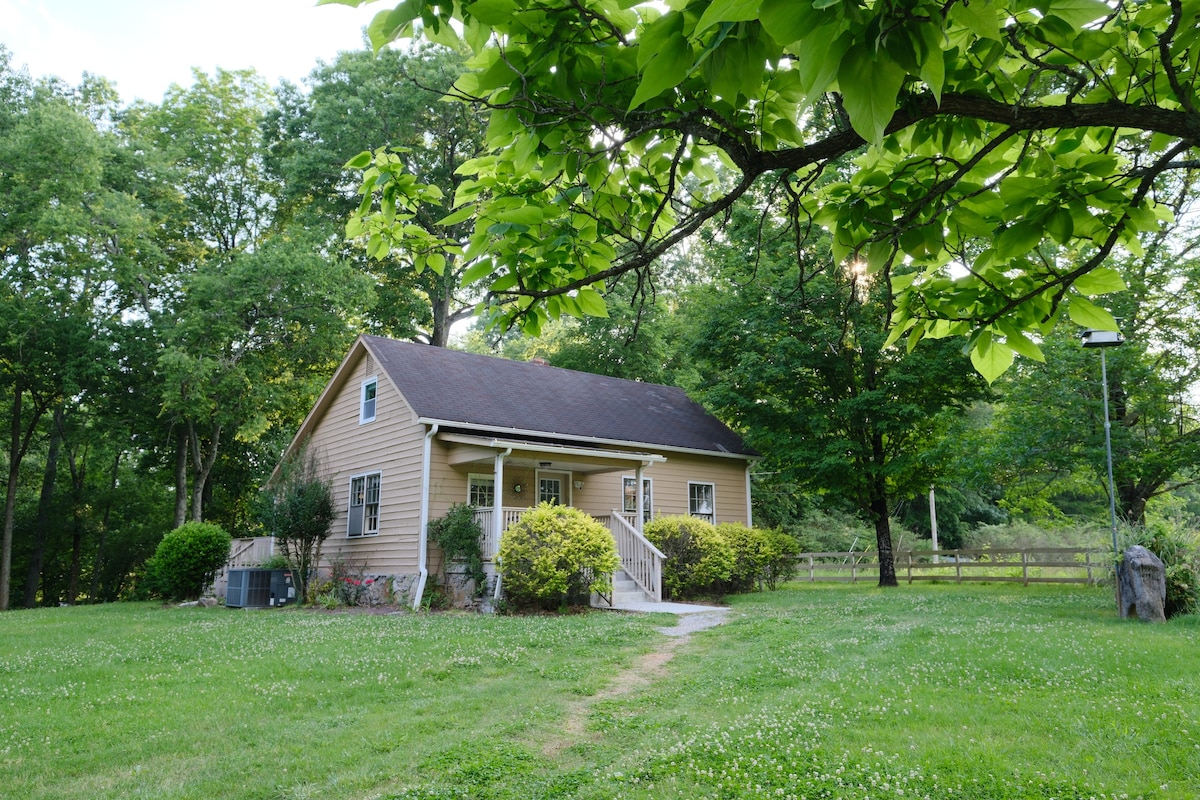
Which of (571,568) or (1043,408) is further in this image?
(1043,408)

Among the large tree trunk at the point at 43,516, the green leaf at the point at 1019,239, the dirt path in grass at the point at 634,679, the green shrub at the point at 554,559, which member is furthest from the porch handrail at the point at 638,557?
the large tree trunk at the point at 43,516

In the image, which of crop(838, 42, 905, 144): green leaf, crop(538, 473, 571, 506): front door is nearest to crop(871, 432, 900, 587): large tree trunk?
crop(538, 473, 571, 506): front door

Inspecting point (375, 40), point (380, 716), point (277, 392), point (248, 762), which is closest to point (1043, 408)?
point (380, 716)

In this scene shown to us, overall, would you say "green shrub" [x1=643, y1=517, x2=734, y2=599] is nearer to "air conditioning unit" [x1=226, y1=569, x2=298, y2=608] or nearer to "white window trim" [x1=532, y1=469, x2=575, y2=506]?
"white window trim" [x1=532, y1=469, x2=575, y2=506]

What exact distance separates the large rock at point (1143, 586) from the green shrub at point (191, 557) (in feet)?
63.4

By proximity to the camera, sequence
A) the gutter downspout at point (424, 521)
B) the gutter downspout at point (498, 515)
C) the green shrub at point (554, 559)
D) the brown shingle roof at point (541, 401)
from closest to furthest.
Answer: the green shrub at point (554, 559)
the gutter downspout at point (498, 515)
the gutter downspout at point (424, 521)
the brown shingle roof at point (541, 401)

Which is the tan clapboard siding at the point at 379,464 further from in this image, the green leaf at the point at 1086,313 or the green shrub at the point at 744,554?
the green leaf at the point at 1086,313

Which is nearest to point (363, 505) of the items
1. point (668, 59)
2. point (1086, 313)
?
point (1086, 313)

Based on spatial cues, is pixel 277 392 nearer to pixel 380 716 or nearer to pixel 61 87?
pixel 61 87

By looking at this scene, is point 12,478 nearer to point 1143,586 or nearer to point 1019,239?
point 1143,586

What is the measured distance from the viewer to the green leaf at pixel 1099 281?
253 centimetres

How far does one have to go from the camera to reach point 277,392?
82.4ft

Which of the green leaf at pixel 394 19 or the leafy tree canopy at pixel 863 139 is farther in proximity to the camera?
the green leaf at pixel 394 19

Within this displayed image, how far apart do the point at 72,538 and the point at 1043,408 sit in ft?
106
